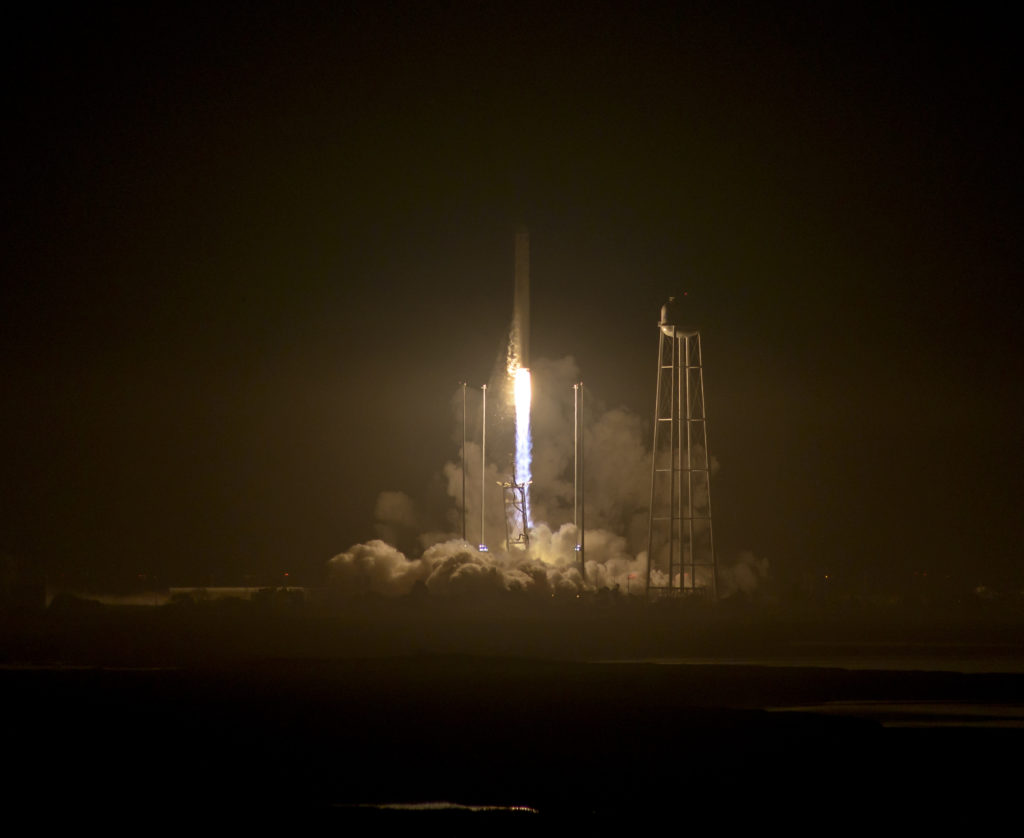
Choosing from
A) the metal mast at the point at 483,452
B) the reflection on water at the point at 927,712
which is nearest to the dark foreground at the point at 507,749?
the reflection on water at the point at 927,712

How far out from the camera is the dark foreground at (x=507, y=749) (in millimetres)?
24250

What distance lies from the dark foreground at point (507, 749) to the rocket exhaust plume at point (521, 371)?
2990cm

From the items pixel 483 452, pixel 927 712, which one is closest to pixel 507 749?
pixel 927 712

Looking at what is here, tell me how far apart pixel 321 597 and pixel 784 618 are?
79.4 ft

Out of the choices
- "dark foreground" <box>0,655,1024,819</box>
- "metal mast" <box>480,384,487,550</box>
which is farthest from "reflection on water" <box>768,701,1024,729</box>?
"metal mast" <box>480,384,487,550</box>

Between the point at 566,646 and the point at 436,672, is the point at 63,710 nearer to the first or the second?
the point at 436,672

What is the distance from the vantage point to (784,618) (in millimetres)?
76438

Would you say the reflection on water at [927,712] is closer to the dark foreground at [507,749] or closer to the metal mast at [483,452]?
the dark foreground at [507,749]

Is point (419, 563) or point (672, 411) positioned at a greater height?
point (672, 411)

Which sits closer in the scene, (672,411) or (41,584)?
(672,411)

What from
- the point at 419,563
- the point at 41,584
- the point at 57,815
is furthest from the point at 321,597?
the point at 57,815

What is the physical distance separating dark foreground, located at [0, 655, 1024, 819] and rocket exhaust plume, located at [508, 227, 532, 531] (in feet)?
98.1

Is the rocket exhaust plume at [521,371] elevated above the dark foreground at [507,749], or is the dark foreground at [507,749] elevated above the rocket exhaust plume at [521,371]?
the rocket exhaust plume at [521,371]

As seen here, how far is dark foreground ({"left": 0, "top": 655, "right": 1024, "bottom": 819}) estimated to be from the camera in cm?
2425
